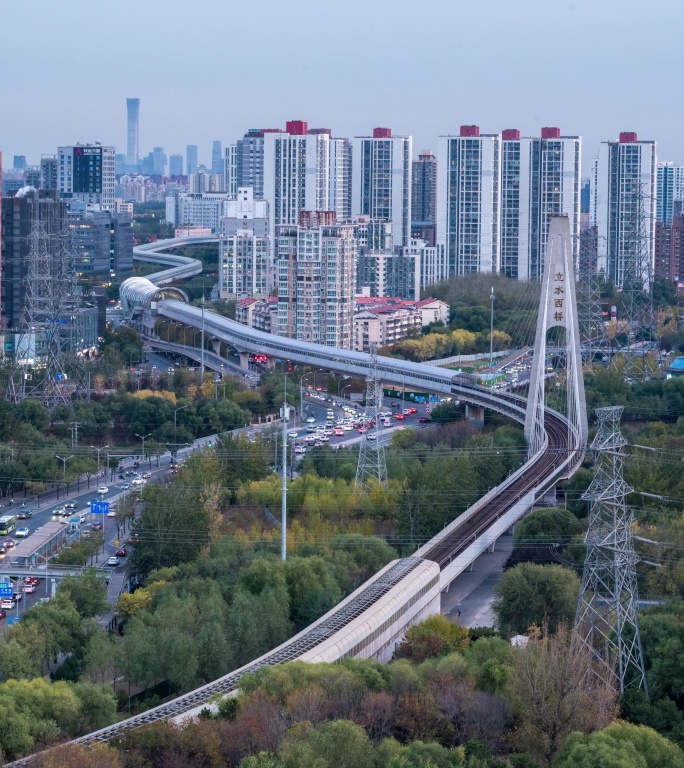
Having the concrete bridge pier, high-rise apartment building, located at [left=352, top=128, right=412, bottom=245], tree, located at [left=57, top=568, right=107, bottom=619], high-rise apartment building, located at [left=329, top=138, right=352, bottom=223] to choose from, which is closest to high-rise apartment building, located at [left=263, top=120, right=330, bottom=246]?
high-rise apartment building, located at [left=329, top=138, right=352, bottom=223]

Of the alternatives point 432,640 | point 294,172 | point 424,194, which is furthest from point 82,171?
point 432,640

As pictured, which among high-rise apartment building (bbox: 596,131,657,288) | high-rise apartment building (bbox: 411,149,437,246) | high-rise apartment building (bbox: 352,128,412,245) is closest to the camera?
high-rise apartment building (bbox: 596,131,657,288)

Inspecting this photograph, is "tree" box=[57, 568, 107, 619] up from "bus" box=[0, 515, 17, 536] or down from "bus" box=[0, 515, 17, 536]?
up

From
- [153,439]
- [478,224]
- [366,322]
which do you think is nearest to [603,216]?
[478,224]

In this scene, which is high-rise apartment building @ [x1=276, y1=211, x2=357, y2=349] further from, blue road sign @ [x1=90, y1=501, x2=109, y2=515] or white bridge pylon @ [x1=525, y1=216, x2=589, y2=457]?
blue road sign @ [x1=90, y1=501, x2=109, y2=515]

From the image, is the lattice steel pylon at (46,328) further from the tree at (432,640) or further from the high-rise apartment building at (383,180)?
the high-rise apartment building at (383,180)

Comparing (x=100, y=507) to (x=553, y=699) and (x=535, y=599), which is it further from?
(x=553, y=699)
